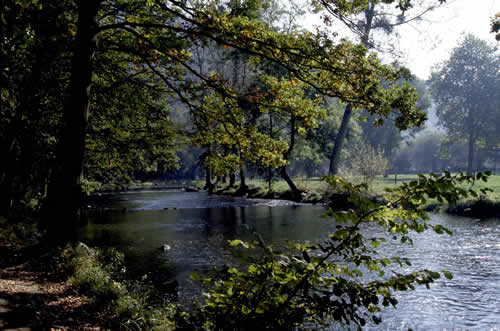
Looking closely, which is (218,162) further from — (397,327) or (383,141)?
(383,141)

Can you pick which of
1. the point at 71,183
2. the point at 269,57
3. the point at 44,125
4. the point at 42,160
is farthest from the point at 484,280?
the point at 42,160

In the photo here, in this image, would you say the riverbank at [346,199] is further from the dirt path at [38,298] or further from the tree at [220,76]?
the dirt path at [38,298]

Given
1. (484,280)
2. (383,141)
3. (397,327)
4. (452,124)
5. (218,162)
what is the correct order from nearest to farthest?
1. (397,327)
2. (218,162)
3. (484,280)
4. (452,124)
5. (383,141)

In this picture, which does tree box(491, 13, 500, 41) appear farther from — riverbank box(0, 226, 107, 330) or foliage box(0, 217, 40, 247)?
foliage box(0, 217, 40, 247)

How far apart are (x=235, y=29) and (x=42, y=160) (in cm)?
1061

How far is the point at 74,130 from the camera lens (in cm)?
855

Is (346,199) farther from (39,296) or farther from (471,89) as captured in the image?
(471,89)

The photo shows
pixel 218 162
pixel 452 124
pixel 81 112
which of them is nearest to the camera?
pixel 81 112

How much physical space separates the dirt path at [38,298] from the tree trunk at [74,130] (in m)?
0.88

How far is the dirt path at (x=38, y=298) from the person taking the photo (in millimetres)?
4961

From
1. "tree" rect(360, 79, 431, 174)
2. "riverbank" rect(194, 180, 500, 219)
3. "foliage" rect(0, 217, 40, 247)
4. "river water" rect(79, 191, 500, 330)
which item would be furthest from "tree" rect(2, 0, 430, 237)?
"tree" rect(360, 79, 431, 174)

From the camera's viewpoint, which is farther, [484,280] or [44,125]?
[44,125]

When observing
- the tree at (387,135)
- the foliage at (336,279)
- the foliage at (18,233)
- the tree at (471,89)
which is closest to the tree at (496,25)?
the foliage at (336,279)

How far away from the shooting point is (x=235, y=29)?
6.90m
